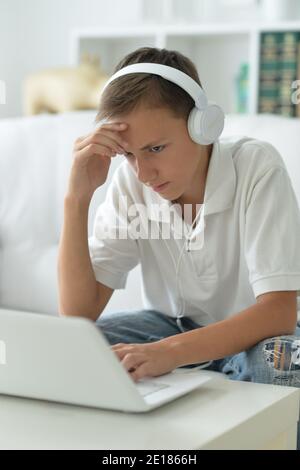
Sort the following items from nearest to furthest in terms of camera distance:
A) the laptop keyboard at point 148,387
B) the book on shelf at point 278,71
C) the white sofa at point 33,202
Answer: the laptop keyboard at point 148,387
the white sofa at point 33,202
the book on shelf at point 278,71

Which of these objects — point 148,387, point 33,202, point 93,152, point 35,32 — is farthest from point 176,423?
point 35,32

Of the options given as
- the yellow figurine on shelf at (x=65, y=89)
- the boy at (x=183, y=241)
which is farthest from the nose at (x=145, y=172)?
the yellow figurine on shelf at (x=65, y=89)

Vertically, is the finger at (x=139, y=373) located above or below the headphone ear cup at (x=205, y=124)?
below

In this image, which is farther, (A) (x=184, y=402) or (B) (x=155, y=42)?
(B) (x=155, y=42)

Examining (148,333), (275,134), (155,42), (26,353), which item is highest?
(155,42)

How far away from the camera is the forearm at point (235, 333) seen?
1.17 meters

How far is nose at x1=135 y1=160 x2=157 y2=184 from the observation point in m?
1.29

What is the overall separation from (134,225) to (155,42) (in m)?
1.96

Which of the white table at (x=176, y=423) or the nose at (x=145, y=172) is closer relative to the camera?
the white table at (x=176, y=423)

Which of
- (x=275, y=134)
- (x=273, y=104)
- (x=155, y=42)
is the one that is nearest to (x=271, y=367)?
(x=275, y=134)

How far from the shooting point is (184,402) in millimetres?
1000

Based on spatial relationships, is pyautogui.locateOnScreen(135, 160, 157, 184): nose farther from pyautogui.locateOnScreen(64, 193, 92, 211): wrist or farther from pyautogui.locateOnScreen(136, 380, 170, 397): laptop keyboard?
pyautogui.locateOnScreen(136, 380, 170, 397): laptop keyboard

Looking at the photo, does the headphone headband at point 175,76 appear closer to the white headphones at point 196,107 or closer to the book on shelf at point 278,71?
the white headphones at point 196,107
